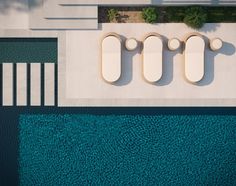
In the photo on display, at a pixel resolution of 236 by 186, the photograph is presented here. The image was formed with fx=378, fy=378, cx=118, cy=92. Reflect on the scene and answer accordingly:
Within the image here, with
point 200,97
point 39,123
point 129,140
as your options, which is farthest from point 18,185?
point 200,97

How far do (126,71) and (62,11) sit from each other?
4163 mm

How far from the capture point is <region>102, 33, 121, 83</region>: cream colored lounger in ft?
58.4

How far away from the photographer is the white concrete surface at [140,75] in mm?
18297

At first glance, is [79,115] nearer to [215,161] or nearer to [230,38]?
[215,161]

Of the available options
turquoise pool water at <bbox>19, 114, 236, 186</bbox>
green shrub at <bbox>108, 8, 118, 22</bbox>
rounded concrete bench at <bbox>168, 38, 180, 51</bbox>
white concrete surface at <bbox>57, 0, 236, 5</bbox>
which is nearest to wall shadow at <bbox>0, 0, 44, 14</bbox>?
white concrete surface at <bbox>57, 0, 236, 5</bbox>

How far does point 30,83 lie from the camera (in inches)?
729

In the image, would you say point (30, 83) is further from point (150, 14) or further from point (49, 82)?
point (150, 14)

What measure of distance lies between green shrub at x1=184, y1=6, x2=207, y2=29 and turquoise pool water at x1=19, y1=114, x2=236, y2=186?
14.9 feet

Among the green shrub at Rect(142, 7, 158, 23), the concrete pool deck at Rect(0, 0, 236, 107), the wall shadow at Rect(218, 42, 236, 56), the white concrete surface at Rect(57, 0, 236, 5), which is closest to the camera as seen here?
the white concrete surface at Rect(57, 0, 236, 5)

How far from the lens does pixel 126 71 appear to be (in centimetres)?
1836

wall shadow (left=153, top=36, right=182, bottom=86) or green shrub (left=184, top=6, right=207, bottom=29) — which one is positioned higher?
green shrub (left=184, top=6, right=207, bottom=29)

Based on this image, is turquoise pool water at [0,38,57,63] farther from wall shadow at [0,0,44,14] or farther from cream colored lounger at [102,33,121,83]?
cream colored lounger at [102,33,121,83]

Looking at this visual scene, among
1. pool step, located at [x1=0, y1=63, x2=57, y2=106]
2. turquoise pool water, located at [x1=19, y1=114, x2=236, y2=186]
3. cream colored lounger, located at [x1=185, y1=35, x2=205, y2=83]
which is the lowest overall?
turquoise pool water, located at [x1=19, y1=114, x2=236, y2=186]

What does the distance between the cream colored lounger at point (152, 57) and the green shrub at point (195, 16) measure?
1.65 m
